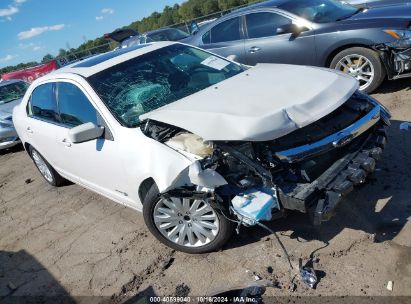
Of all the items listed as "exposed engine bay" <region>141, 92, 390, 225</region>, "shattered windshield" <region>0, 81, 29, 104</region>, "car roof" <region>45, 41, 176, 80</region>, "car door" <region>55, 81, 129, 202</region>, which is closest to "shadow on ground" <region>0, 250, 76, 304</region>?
"car door" <region>55, 81, 129, 202</region>

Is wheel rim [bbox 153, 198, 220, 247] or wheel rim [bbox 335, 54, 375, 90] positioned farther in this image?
wheel rim [bbox 335, 54, 375, 90]

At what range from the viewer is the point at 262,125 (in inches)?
113

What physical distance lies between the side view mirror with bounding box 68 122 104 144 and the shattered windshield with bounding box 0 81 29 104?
765 cm

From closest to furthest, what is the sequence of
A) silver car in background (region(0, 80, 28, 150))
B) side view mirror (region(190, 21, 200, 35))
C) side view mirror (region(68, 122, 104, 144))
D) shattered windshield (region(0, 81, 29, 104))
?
1. side view mirror (region(68, 122, 104, 144))
2. side view mirror (region(190, 21, 200, 35))
3. silver car in background (region(0, 80, 28, 150))
4. shattered windshield (region(0, 81, 29, 104))

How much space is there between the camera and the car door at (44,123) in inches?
180

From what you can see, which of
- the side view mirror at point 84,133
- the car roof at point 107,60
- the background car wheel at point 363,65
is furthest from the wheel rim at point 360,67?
the side view mirror at point 84,133

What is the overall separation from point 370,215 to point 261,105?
1.37 m

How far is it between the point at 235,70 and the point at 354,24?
2.59 m

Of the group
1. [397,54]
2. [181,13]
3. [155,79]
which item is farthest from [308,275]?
[181,13]

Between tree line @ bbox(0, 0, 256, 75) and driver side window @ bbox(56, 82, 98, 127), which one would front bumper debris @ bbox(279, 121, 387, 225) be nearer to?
driver side window @ bbox(56, 82, 98, 127)

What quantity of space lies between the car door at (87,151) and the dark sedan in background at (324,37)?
2281 mm

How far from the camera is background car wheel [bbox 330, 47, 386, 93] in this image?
5699 millimetres

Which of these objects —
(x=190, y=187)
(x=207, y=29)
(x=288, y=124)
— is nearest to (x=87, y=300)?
(x=190, y=187)

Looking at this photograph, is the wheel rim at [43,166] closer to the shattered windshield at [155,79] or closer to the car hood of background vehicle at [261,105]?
the shattered windshield at [155,79]
